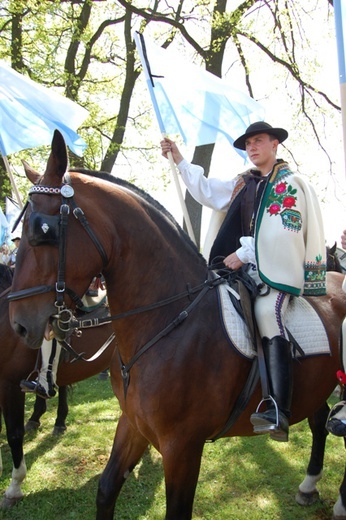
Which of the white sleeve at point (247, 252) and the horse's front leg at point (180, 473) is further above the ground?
the white sleeve at point (247, 252)

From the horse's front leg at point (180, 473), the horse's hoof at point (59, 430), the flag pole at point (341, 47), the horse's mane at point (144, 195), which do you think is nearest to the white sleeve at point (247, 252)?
→ the horse's mane at point (144, 195)

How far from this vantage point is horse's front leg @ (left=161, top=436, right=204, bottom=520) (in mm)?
2869

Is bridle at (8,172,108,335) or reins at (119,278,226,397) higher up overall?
bridle at (8,172,108,335)

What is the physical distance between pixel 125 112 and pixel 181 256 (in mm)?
12254

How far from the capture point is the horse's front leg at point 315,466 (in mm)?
4484

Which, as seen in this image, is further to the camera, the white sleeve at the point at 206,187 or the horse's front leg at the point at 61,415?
the horse's front leg at the point at 61,415

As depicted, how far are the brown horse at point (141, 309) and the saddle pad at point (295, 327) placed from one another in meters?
0.06

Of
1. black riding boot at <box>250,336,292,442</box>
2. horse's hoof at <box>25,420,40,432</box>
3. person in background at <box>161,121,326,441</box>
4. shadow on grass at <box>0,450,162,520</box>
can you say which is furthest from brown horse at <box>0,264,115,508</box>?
black riding boot at <box>250,336,292,442</box>

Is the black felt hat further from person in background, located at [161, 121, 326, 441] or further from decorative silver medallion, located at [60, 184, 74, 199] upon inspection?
decorative silver medallion, located at [60, 184, 74, 199]

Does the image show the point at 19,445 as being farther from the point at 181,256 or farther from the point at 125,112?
the point at 125,112

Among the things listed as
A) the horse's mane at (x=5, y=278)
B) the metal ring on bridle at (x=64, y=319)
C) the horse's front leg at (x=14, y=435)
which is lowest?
the horse's front leg at (x=14, y=435)

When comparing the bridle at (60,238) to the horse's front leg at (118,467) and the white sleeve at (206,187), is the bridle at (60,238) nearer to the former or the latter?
the horse's front leg at (118,467)

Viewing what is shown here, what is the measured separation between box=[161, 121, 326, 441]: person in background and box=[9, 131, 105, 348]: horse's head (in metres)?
1.21

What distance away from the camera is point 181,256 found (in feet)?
10.4
